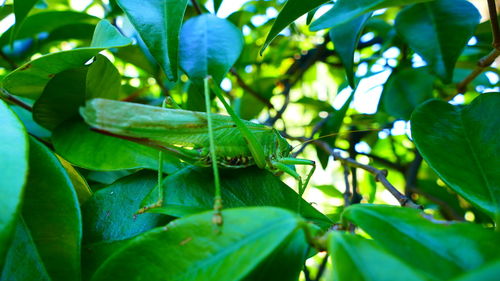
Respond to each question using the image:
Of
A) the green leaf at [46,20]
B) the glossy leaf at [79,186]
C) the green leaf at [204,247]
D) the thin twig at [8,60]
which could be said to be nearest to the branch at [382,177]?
the green leaf at [204,247]

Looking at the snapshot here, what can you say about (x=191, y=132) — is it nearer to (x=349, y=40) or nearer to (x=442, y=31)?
(x=349, y=40)

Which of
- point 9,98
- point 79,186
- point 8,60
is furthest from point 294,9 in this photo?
point 8,60

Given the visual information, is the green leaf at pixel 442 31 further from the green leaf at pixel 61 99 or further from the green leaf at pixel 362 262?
the green leaf at pixel 61 99

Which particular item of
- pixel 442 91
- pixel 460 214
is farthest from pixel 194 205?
pixel 442 91

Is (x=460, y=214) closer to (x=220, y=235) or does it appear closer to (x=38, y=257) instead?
(x=220, y=235)

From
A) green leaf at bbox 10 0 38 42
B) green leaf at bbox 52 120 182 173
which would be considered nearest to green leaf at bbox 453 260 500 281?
green leaf at bbox 52 120 182 173

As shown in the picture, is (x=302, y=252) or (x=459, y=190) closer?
(x=302, y=252)
